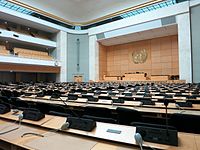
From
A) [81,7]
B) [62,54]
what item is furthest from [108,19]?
[62,54]

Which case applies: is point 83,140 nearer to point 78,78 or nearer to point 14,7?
point 14,7

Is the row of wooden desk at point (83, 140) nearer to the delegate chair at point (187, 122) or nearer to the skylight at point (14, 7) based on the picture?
the delegate chair at point (187, 122)

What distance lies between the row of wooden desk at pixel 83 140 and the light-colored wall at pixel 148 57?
17063 millimetres

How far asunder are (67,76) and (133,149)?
19.3m

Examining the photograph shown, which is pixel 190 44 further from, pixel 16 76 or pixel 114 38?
pixel 16 76

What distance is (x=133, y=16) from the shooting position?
16625mm

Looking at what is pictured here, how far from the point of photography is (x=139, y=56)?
63.7 ft

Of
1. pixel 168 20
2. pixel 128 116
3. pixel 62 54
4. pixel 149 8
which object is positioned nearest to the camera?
pixel 128 116

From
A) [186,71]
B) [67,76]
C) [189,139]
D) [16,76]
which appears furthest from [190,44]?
[16,76]

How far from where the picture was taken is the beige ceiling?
16.5m

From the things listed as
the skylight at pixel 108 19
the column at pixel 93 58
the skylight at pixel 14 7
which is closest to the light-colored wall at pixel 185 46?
the skylight at pixel 108 19

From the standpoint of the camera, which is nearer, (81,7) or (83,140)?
(83,140)

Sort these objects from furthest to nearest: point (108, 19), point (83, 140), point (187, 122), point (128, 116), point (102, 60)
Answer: point (102, 60), point (108, 19), point (128, 116), point (187, 122), point (83, 140)

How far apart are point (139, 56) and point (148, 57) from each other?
3.51 feet
